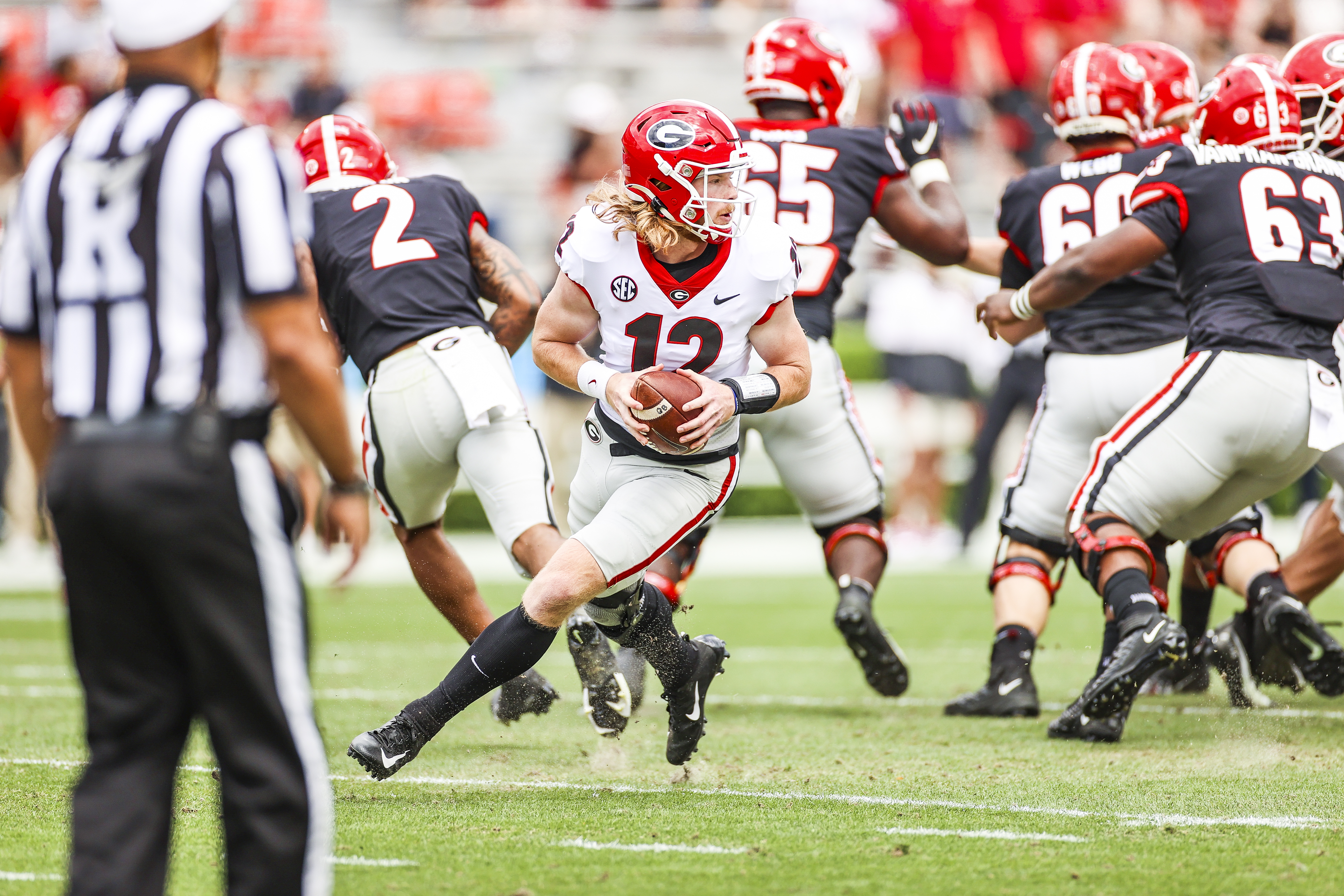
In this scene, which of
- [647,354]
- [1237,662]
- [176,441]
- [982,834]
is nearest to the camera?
[176,441]

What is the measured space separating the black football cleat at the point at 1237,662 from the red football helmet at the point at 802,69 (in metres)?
2.45

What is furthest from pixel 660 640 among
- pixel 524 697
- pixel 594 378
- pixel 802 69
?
pixel 802 69

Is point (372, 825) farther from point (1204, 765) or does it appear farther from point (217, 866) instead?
point (1204, 765)

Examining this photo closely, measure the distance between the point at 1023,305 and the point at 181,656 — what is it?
11.7 feet

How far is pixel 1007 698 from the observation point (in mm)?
5629

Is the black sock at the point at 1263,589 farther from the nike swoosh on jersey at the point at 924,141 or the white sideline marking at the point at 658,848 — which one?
the white sideline marking at the point at 658,848

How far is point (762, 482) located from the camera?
1424 cm

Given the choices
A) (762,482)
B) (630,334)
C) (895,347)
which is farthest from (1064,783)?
(762,482)

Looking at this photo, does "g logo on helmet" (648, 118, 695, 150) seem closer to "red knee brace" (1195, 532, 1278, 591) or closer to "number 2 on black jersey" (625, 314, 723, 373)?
"number 2 on black jersey" (625, 314, 723, 373)

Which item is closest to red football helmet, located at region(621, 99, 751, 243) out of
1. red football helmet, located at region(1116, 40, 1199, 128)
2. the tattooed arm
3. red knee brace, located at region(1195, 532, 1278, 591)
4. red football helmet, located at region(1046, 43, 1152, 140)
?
the tattooed arm

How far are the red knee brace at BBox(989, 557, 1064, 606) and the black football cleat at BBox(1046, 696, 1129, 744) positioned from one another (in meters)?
0.80

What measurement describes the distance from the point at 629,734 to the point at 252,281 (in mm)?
3153

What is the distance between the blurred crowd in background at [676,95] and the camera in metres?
12.7

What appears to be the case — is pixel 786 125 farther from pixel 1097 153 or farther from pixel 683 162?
pixel 683 162
